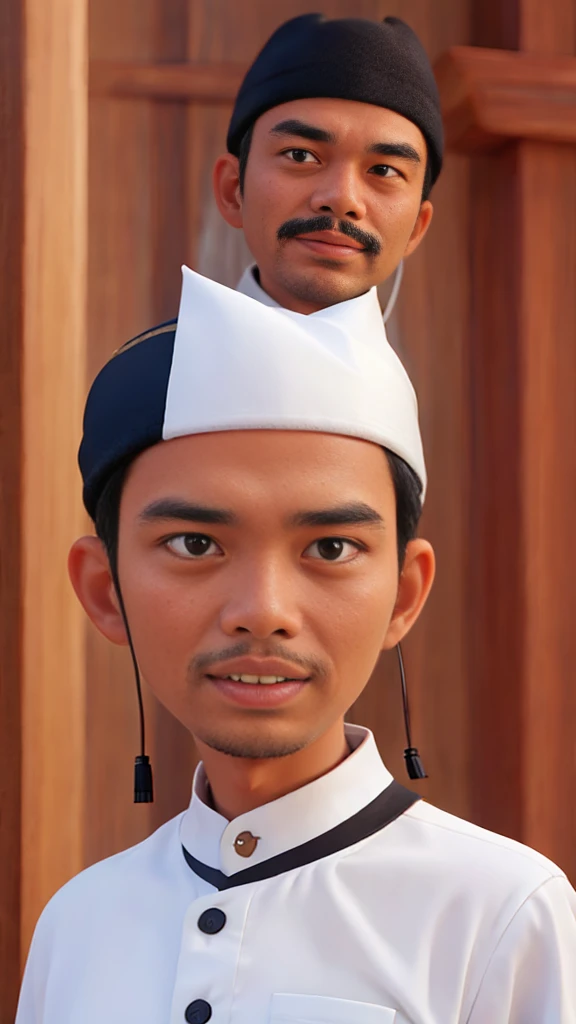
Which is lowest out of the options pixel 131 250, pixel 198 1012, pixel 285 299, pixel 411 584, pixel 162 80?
pixel 198 1012

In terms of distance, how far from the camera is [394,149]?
119cm

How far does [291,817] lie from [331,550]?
0.23 metres

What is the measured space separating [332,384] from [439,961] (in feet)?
1.47

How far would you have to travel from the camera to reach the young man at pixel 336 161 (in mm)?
1176

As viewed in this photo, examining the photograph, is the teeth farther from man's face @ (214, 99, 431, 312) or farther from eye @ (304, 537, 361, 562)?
man's face @ (214, 99, 431, 312)

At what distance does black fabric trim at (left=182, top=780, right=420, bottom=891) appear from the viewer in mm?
942

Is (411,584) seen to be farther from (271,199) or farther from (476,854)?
(271,199)

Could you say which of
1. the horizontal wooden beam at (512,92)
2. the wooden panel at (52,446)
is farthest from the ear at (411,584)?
the horizontal wooden beam at (512,92)

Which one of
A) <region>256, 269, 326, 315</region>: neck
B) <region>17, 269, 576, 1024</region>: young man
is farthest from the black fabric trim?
<region>256, 269, 326, 315</region>: neck

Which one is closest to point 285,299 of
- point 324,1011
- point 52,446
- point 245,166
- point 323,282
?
point 323,282

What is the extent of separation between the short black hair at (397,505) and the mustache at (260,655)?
15cm

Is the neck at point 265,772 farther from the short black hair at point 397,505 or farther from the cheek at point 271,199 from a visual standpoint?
the cheek at point 271,199
